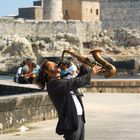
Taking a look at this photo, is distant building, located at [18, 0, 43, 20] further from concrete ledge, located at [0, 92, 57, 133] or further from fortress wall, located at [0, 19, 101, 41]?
concrete ledge, located at [0, 92, 57, 133]

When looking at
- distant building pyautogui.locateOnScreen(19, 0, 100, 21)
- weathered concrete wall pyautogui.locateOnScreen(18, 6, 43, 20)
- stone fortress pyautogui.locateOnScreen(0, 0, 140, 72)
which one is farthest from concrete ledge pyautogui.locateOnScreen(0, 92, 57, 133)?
weathered concrete wall pyautogui.locateOnScreen(18, 6, 43, 20)

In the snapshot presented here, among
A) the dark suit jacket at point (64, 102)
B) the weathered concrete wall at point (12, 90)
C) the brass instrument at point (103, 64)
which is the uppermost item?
the brass instrument at point (103, 64)

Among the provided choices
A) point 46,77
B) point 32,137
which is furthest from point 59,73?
point 32,137

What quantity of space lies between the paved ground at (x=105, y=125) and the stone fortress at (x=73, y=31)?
40604 millimetres

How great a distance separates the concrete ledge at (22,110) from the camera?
34.8ft

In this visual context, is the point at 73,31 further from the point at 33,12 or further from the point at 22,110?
the point at 22,110

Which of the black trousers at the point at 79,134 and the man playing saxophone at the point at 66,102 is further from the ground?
the man playing saxophone at the point at 66,102

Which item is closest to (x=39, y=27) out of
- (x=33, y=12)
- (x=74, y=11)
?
(x=33, y=12)

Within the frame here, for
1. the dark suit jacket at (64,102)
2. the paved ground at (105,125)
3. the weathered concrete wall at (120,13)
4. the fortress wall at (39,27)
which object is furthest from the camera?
the weathered concrete wall at (120,13)

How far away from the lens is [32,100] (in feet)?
37.4

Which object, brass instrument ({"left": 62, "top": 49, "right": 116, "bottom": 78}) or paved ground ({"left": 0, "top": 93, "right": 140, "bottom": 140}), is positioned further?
paved ground ({"left": 0, "top": 93, "right": 140, "bottom": 140})

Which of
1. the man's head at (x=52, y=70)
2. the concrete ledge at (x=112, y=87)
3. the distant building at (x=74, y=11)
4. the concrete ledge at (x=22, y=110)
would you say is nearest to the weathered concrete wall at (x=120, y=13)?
the distant building at (x=74, y=11)

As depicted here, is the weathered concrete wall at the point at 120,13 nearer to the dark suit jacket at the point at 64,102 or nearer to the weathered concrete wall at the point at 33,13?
the weathered concrete wall at the point at 33,13

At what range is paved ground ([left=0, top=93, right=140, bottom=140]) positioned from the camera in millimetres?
9914
